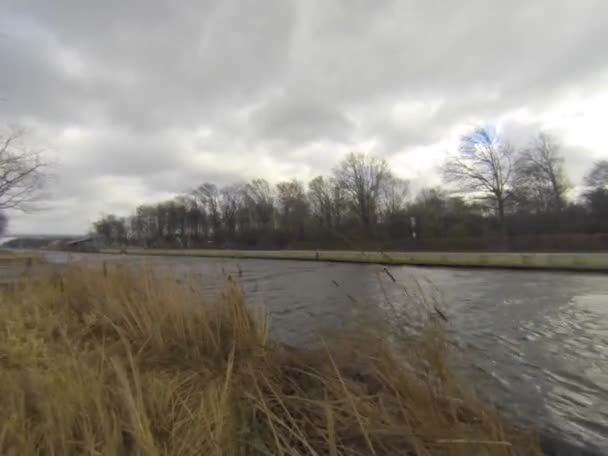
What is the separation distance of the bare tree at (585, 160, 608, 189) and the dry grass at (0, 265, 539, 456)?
51139 mm

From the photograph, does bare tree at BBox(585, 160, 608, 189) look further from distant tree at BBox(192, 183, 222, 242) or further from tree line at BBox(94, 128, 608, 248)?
distant tree at BBox(192, 183, 222, 242)

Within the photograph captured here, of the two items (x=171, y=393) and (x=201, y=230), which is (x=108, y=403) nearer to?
(x=171, y=393)

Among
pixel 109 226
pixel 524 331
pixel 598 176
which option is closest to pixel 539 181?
pixel 598 176

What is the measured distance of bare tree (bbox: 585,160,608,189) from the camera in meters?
41.1

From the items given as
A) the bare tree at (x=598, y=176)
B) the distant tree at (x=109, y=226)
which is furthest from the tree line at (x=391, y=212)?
the distant tree at (x=109, y=226)

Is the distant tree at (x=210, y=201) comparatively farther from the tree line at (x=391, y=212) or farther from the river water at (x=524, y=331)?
the river water at (x=524, y=331)

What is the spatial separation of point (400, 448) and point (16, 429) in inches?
88.9

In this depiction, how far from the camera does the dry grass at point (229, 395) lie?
6.43ft

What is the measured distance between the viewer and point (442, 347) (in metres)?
2.69

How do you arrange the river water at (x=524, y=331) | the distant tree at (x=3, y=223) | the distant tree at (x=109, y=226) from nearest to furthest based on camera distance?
the river water at (x=524, y=331)
the distant tree at (x=3, y=223)
the distant tree at (x=109, y=226)

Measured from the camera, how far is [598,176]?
42.3 m

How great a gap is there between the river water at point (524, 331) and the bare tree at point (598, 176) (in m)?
36.8

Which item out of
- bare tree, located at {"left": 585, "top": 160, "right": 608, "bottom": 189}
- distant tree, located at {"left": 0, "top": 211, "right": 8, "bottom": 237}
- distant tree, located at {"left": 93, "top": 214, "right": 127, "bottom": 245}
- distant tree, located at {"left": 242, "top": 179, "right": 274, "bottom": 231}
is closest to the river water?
distant tree, located at {"left": 0, "top": 211, "right": 8, "bottom": 237}

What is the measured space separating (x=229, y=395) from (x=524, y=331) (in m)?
6.79
